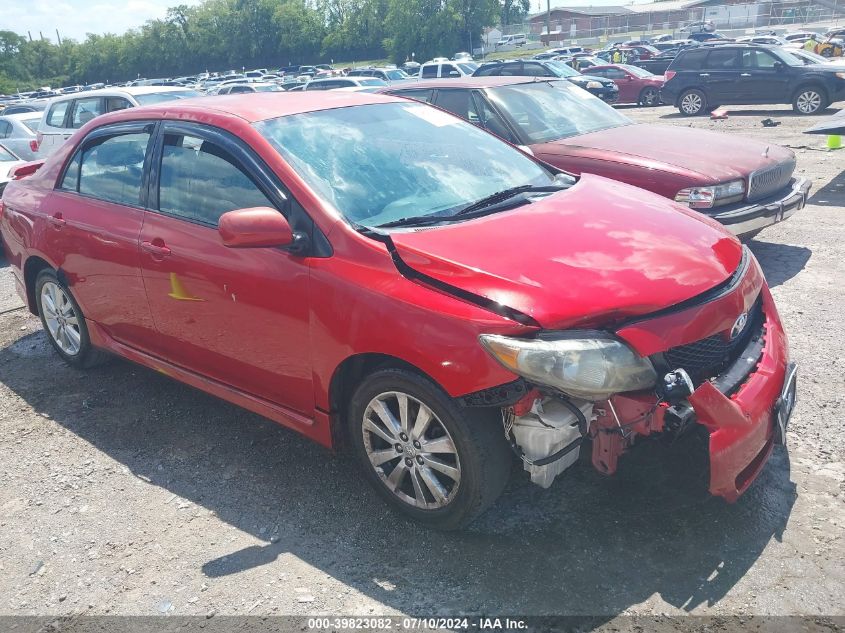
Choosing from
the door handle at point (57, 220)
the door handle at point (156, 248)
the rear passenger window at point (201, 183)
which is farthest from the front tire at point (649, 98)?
the door handle at point (156, 248)

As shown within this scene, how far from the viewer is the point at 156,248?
3.77m

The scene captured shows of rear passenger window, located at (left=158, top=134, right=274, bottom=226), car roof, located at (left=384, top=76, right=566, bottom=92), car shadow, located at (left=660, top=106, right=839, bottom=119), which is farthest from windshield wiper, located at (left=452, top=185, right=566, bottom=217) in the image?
car shadow, located at (left=660, top=106, right=839, bottom=119)

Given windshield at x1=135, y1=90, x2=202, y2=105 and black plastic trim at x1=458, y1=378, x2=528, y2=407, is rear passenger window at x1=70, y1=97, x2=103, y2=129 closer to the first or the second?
windshield at x1=135, y1=90, x2=202, y2=105

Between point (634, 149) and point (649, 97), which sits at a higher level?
point (634, 149)

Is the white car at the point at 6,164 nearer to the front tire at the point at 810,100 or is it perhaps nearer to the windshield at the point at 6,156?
the windshield at the point at 6,156

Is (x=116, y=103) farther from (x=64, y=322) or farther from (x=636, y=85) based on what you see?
(x=636, y=85)

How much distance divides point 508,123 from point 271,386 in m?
4.31

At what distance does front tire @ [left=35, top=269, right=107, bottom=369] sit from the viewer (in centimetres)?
475

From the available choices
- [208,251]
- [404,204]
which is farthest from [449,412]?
[208,251]

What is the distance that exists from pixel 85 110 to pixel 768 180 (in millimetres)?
10641

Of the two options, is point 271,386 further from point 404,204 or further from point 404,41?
point 404,41

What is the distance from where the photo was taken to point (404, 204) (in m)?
3.35

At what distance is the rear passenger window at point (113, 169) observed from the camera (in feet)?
13.2

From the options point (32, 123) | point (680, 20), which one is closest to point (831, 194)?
point (32, 123)
